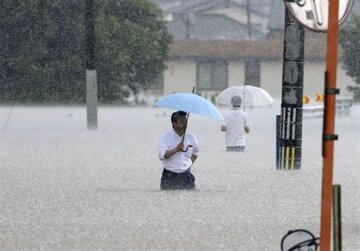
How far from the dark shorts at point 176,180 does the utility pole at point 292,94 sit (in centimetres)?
464

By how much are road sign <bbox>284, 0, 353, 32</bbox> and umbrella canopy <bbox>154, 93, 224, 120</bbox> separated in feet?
21.1

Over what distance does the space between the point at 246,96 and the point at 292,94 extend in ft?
16.7

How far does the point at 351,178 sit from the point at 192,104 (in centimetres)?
440

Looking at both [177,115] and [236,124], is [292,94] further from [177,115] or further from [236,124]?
[177,115]

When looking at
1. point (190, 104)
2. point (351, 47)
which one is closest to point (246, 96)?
point (190, 104)

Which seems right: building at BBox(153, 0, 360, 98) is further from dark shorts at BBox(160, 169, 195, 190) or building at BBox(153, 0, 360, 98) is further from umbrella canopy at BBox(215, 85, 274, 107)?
dark shorts at BBox(160, 169, 195, 190)

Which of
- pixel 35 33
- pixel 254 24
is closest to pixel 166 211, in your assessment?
pixel 35 33

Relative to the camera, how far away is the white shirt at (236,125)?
2069cm

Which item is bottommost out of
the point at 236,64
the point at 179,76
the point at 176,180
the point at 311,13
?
the point at 176,180

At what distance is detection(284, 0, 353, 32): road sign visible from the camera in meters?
7.53

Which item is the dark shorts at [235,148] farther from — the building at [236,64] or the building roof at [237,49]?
the building roof at [237,49]

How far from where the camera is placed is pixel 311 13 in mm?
7699

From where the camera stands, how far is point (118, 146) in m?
27.2

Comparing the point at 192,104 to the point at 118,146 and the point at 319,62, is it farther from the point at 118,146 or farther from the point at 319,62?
the point at 319,62
